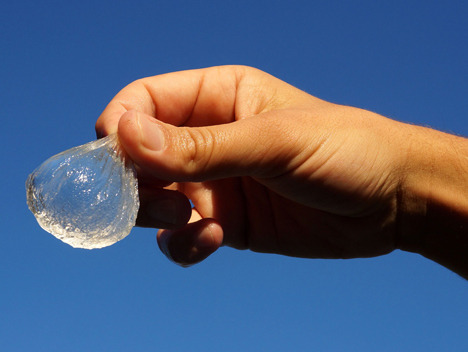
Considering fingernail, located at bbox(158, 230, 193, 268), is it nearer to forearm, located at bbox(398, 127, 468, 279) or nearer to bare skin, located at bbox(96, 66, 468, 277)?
bare skin, located at bbox(96, 66, 468, 277)

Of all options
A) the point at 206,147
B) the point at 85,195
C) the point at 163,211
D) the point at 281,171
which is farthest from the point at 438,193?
the point at 85,195

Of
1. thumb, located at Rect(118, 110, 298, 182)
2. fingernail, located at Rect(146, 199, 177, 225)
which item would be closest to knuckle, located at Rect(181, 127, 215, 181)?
thumb, located at Rect(118, 110, 298, 182)

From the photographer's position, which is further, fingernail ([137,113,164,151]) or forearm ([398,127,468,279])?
forearm ([398,127,468,279])

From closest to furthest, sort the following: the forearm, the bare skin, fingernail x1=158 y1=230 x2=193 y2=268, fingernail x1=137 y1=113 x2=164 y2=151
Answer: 1. fingernail x1=137 y1=113 x2=164 y2=151
2. the bare skin
3. the forearm
4. fingernail x1=158 y1=230 x2=193 y2=268

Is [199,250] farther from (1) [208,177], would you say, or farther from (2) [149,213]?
(1) [208,177]

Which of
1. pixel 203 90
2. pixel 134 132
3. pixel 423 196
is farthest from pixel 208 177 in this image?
pixel 423 196

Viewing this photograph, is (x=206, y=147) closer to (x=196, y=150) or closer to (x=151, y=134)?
(x=196, y=150)

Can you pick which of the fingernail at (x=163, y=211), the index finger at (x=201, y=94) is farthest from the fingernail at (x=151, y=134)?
the index finger at (x=201, y=94)

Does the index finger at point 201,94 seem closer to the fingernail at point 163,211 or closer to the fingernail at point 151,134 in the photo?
the fingernail at point 163,211
